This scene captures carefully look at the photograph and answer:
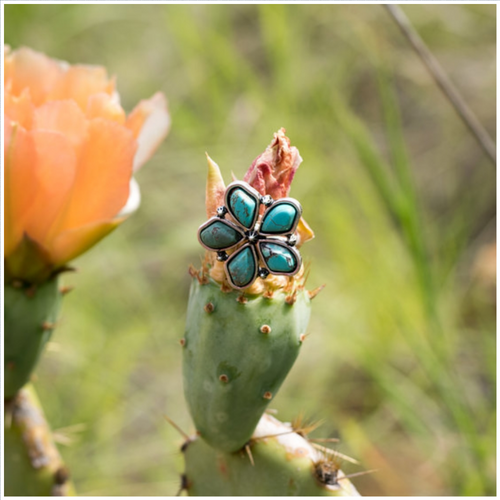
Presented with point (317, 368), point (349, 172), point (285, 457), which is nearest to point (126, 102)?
point (349, 172)

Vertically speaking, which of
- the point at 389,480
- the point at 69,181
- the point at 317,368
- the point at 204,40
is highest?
the point at 204,40

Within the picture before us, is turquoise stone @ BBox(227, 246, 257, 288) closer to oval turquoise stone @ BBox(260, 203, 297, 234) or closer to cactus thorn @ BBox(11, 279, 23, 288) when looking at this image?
oval turquoise stone @ BBox(260, 203, 297, 234)

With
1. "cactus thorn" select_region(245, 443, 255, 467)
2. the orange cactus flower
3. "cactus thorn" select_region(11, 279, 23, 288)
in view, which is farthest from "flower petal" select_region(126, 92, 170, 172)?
"cactus thorn" select_region(245, 443, 255, 467)

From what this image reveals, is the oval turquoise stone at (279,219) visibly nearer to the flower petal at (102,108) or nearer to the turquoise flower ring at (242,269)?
the turquoise flower ring at (242,269)

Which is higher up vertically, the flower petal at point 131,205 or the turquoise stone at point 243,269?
the flower petal at point 131,205

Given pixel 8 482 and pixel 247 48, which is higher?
pixel 247 48

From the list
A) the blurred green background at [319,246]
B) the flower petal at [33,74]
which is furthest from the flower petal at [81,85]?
the blurred green background at [319,246]

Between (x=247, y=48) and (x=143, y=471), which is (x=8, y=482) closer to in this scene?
(x=143, y=471)
